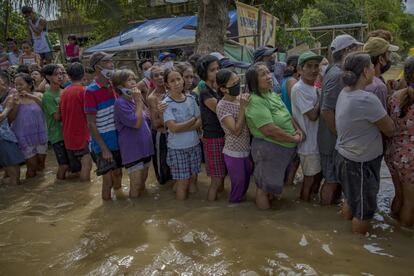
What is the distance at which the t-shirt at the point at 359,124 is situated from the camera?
124 inches

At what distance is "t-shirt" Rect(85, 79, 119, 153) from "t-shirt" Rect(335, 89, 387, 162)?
96.8 inches

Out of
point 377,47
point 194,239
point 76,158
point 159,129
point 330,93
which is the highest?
point 377,47

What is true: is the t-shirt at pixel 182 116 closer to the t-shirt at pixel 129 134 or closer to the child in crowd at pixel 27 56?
the t-shirt at pixel 129 134

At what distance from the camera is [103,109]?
4.55 meters

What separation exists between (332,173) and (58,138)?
3.75 metres

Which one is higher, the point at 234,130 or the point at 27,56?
the point at 27,56

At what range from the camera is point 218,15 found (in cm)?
781

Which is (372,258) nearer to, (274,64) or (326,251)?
(326,251)

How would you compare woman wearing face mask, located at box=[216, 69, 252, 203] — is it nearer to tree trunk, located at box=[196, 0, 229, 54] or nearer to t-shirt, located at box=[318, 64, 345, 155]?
t-shirt, located at box=[318, 64, 345, 155]

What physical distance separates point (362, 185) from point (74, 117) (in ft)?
12.0

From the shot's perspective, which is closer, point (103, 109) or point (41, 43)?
point (103, 109)

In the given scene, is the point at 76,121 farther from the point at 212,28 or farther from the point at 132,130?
the point at 212,28

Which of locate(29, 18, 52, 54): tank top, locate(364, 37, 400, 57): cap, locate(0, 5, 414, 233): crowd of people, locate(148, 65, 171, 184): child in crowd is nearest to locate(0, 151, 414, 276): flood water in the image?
locate(0, 5, 414, 233): crowd of people

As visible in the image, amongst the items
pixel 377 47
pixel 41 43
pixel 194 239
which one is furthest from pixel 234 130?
pixel 41 43
